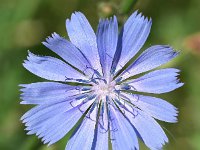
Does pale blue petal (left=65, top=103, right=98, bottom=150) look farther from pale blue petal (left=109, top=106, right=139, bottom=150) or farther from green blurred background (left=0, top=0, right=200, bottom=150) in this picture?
green blurred background (left=0, top=0, right=200, bottom=150)

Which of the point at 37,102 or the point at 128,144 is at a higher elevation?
the point at 37,102

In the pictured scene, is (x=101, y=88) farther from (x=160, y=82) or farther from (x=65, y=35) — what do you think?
(x=65, y=35)

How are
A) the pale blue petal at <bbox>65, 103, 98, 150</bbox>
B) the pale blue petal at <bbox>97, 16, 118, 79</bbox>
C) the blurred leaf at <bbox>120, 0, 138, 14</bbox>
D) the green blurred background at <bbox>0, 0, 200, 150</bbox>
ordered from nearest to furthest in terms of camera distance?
the pale blue petal at <bbox>97, 16, 118, 79</bbox>
the pale blue petal at <bbox>65, 103, 98, 150</bbox>
the blurred leaf at <bbox>120, 0, 138, 14</bbox>
the green blurred background at <bbox>0, 0, 200, 150</bbox>

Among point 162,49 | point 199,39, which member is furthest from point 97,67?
point 199,39

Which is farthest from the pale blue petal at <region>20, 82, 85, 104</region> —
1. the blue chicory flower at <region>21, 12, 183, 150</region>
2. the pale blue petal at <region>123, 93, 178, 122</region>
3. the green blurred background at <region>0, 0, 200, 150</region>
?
the green blurred background at <region>0, 0, 200, 150</region>

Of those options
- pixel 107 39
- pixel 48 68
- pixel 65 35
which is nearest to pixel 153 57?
pixel 107 39

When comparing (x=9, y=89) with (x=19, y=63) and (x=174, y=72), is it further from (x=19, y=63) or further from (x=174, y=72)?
(x=174, y=72)

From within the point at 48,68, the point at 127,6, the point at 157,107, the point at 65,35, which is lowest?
the point at 157,107
